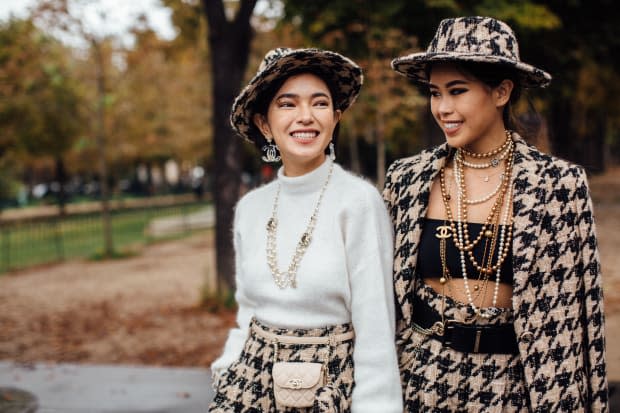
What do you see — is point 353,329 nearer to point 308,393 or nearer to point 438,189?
point 308,393

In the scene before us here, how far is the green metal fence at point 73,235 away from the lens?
14.2m

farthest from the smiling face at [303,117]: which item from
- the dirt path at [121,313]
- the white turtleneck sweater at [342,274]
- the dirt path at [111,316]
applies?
the dirt path at [111,316]

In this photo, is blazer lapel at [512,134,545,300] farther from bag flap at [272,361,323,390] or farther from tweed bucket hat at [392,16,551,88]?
bag flap at [272,361,323,390]

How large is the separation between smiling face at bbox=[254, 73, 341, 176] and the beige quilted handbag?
810 millimetres

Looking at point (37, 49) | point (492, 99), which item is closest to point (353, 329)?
point (492, 99)

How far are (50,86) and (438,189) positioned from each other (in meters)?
15.1

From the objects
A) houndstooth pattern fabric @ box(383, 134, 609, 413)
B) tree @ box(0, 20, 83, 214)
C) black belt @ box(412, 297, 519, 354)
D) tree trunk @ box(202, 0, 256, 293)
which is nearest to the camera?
houndstooth pattern fabric @ box(383, 134, 609, 413)

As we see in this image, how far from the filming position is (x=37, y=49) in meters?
11.7

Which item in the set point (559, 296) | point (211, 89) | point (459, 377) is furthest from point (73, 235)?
point (559, 296)

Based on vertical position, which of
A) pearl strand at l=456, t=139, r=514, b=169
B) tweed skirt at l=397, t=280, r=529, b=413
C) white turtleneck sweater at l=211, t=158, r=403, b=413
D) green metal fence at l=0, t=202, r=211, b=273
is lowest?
green metal fence at l=0, t=202, r=211, b=273

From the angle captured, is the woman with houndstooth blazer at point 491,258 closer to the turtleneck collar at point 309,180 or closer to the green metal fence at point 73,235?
the turtleneck collar at point 309,180

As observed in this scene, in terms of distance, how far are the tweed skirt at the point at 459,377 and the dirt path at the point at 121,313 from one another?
9.69 feet

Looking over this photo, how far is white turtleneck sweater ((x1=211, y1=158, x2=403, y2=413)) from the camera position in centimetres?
218

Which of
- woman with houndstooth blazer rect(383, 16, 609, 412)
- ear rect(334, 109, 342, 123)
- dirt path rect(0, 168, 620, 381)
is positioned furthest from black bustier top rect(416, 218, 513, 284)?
dirt path rect(0, 168, 620, 381)
